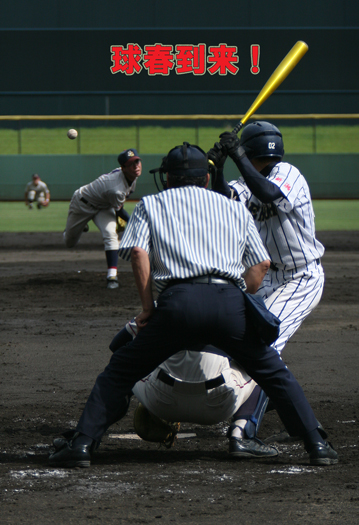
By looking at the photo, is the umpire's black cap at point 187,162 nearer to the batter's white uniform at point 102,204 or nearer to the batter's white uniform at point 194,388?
the batter's white uniform at point 194,388

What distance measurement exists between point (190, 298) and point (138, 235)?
15.9 inches

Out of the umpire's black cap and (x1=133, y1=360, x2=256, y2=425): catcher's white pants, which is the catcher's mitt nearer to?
(x1=133, y1=360, x2=256, y2=425): catcher's white pants

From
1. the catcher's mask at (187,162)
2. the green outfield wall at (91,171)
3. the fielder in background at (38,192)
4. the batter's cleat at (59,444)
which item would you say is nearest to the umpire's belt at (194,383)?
the batter's cleat at (59,444)

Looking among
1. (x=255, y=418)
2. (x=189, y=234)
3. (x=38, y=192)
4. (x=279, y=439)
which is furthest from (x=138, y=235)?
(x=38, y=192)

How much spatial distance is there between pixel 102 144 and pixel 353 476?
3226cm

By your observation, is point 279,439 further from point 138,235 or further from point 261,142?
point 261,142

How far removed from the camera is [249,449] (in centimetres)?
389

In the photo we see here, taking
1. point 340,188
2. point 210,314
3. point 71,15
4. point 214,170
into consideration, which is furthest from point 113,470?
point 71,15

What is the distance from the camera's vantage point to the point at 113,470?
12.2 feet

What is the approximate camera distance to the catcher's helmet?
4586 millimetres

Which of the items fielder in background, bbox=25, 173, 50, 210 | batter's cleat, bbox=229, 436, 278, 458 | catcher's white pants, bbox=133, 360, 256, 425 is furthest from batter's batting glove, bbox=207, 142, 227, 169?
fielder in background, bbox=25, 173, 50, 210

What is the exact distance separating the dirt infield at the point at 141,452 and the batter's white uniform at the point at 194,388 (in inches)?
10.3

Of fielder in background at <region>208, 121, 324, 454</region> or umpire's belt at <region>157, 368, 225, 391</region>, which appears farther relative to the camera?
fielder in background at <region>208, 121, 324, 454</region>
